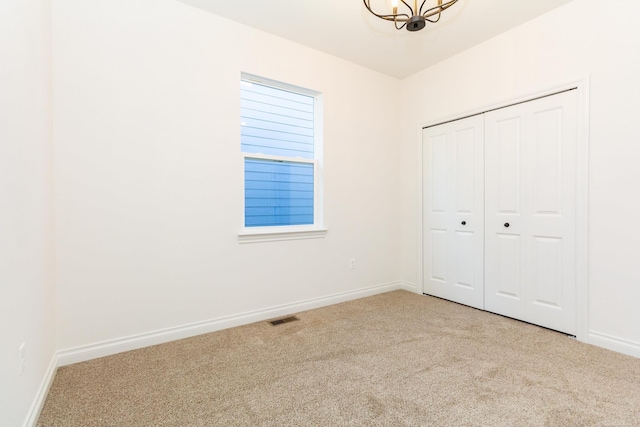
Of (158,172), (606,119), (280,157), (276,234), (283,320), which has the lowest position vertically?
(283,320)

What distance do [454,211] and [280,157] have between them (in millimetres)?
2076

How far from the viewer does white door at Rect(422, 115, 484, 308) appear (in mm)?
3221

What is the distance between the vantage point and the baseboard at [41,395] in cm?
146

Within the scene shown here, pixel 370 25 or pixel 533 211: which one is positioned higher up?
pixel 370 25

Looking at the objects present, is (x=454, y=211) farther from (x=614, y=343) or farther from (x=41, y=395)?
(x=41, y=395)

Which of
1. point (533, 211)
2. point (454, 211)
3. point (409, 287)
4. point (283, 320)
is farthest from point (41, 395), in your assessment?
point (533, 211)

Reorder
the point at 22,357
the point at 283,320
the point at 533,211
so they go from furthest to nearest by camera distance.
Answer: the point at 283,320, the point at 533,211, the point at 22,357

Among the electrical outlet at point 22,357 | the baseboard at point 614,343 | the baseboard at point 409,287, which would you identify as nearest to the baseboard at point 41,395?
the electrical outlet at point 22,357

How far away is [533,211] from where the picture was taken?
2764 mm

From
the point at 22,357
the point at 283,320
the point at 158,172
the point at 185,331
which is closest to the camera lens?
the point at 22,357

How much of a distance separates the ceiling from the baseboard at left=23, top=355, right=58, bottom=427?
2883 mm

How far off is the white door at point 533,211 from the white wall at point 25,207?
360 centimetres

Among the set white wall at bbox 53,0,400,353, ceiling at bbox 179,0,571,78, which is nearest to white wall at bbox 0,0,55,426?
white wall at bbox 53,0,400,353

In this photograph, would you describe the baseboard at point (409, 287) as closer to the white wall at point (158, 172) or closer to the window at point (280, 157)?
the white wall at point (158, 172)
